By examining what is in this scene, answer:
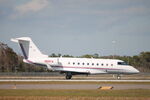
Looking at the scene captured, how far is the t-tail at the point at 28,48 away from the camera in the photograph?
61.7 metres

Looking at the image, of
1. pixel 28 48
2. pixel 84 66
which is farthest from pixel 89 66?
pixel 28 48

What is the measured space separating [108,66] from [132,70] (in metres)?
3.90

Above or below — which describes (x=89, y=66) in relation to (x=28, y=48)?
below

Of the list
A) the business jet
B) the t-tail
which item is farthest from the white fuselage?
the t-tail

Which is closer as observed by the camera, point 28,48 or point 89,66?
point 89,66

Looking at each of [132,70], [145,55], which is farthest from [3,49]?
[132,70]

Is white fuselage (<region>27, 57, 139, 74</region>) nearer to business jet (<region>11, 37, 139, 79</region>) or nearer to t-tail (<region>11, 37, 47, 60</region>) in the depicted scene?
business jet (<region>11, 37, 139, 79</region>)

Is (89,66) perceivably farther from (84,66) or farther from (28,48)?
(28,48)

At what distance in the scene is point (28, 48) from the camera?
62219 mm

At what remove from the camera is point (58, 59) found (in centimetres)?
6006

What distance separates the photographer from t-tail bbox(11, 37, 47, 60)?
6172cm

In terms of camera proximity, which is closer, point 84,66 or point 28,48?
point 84,66

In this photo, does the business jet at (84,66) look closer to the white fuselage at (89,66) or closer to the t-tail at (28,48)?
the white fuselage at (89,66)

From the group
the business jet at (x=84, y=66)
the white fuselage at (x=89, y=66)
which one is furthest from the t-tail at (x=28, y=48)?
the white fuselage at (x=89, y=66)
